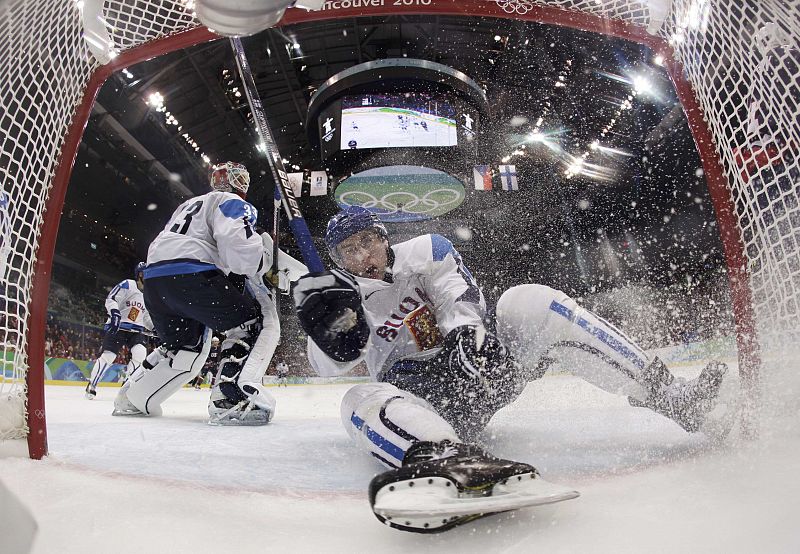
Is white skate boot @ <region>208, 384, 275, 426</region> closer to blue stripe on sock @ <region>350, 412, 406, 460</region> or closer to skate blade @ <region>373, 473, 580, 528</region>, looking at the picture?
blue stripe on sock @ <region>350, 412, 406, 460</region>

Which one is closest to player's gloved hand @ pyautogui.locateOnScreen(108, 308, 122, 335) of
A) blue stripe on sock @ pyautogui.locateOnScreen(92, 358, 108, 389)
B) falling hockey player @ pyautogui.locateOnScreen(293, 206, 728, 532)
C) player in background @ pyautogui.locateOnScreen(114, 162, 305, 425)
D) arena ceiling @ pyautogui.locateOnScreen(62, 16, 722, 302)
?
blue stripe on sock @ pyautogui.locateOnScreen(92, 358, 108, 389)

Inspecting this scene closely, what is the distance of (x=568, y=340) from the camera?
1.20 metres

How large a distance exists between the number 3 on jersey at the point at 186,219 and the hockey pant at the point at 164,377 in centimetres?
52

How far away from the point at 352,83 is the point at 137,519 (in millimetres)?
6377

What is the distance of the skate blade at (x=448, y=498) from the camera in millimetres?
587

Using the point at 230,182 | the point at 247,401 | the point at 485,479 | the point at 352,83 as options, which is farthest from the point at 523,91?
the point at 485,479

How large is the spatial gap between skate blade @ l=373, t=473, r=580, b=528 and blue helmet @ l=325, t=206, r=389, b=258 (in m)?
0.78

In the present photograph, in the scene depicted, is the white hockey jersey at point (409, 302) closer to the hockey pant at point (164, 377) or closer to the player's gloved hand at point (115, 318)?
the hockey pant at point (164, 377)

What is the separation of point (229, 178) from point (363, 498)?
71.8 inches

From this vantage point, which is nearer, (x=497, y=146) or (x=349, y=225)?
(x=349, y=225)

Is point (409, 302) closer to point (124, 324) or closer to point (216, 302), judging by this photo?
point (216, 302)

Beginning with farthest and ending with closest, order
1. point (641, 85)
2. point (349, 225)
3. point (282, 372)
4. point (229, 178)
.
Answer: point (282, 372), point (641, 85), point (229, 178), point (349, 225)

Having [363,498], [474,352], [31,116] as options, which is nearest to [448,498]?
[363,498]

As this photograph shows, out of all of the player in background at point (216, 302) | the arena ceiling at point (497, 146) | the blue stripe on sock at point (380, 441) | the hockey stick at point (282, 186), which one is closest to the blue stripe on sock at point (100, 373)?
the player in background at point (216, 302)
